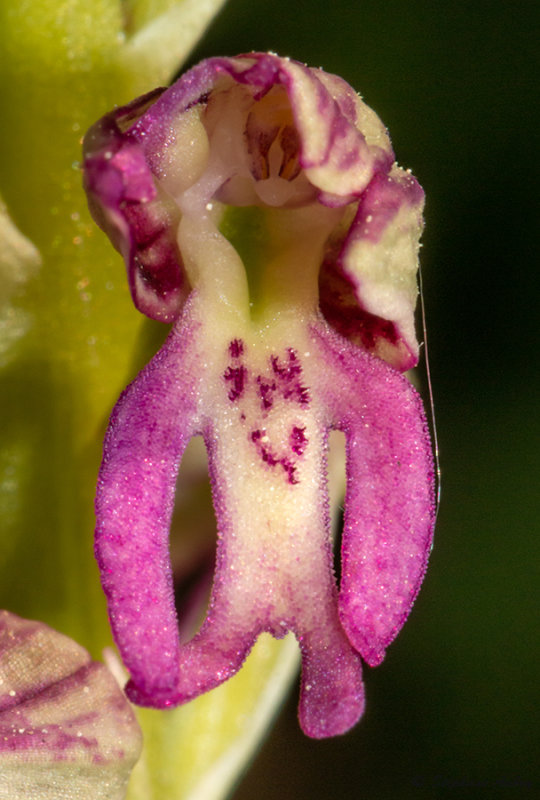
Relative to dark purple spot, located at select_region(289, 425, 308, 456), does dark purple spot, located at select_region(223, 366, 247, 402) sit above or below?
above

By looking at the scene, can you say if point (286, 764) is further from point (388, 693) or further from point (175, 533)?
point (175, 533)

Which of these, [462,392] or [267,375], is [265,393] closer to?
[267,375]

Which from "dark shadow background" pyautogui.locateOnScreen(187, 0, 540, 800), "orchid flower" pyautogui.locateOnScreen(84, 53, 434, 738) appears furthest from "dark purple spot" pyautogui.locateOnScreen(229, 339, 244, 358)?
"dark shadow background" pyautogui.locateOnScreen(187, 0, 540, 800)

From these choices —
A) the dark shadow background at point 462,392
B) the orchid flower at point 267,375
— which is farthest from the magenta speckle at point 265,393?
the dark shadow background at point 462,392

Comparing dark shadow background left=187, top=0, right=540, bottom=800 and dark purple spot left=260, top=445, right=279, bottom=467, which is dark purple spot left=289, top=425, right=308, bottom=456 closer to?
dark purple spot left=260, top=445, right=279, bottom=467

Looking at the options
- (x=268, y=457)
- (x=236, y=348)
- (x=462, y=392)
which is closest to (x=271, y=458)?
(x=268, y=457)

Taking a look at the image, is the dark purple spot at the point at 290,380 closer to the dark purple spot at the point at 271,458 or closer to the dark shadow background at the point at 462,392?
the dark purple spot at the point at 271,458

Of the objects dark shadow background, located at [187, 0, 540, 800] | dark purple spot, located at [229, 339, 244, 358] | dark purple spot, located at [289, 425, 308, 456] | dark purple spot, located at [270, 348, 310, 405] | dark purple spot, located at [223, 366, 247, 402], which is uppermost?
dark purple spot, located at [229, 339, 244, 358]
